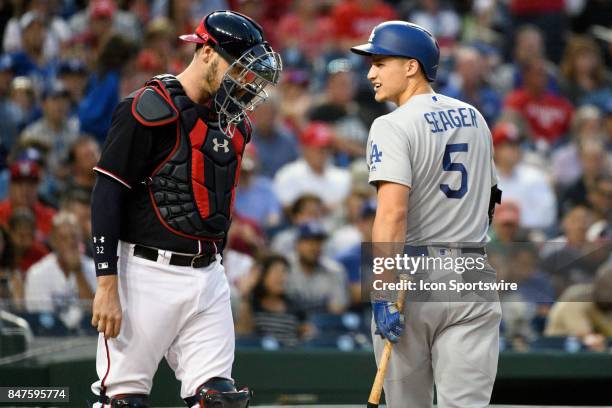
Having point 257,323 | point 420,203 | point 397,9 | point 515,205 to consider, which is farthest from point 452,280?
point 397,9

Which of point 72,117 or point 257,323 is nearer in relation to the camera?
point 257,323

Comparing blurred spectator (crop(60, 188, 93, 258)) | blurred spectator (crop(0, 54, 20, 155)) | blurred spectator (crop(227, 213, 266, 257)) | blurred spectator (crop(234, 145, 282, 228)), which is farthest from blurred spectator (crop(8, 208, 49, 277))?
blurred spectator (crop(234, 145, 282, 228))

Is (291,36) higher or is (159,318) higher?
(291,36)

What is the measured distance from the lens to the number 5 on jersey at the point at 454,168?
14.4 ft

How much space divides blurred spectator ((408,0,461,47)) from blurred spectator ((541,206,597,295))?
13.7ft

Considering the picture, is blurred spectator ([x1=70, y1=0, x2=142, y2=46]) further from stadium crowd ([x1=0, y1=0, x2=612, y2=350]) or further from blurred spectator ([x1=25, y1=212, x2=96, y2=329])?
blurred spectator ([x1=25, y1=212, x2=96, y2=329])

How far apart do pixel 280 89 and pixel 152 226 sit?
23.1 ft

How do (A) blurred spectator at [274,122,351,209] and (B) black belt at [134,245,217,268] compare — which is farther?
(A) blurred spectator at [274,122,351,209]

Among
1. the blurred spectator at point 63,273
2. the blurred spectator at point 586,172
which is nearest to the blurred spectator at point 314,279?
the blurred spectator at point 63,273

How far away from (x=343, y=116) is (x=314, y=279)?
296cm

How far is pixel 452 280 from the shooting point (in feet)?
14.5

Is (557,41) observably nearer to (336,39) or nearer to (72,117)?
(336,39)

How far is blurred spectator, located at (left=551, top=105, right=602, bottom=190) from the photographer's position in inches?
415

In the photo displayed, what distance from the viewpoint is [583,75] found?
39.8 feet
